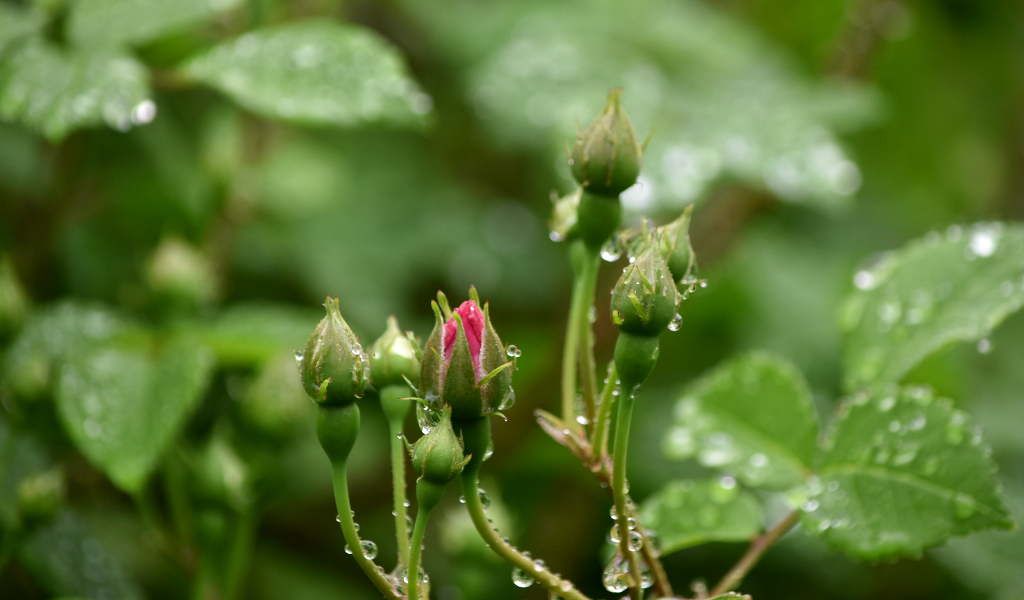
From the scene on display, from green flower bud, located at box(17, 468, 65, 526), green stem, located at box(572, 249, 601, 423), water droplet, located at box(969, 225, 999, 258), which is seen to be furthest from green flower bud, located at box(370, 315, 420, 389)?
water droplet, located at box(969, 225, 999, 258)

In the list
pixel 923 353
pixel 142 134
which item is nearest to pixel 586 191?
pixel 923 353

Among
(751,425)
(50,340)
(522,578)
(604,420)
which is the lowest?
(50,340)

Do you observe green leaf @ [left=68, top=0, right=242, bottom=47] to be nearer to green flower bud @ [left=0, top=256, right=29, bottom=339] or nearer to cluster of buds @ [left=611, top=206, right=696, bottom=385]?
green flower bud @ [left=0, top=256, right=29, bottom=339]

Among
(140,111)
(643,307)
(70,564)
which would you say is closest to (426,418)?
(643,307)

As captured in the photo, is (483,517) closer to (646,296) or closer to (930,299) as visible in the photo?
(646,296)

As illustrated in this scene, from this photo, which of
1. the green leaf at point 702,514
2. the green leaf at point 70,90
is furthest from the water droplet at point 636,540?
the green leaf at point 70,90

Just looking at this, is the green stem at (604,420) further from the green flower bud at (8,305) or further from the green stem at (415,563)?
the green flower bud at (8,305)

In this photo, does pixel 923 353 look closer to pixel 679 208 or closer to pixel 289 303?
pixel 679 208
